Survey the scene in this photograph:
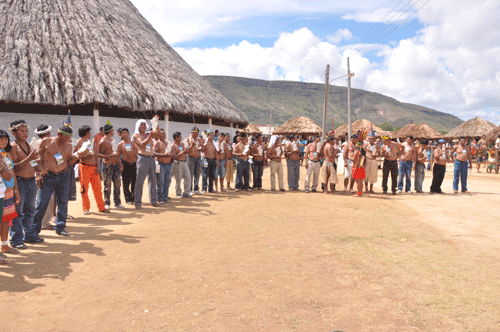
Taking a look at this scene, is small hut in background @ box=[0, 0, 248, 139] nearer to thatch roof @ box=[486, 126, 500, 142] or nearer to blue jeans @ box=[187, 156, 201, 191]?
blue jeans @ box=[187, 156, 201, 191]

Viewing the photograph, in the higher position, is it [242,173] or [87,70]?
[87,70]

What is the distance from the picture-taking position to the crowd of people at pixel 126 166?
189 inches

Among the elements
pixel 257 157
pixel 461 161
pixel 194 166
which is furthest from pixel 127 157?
pixel 461 161

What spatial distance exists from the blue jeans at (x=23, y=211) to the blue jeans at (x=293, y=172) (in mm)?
7715

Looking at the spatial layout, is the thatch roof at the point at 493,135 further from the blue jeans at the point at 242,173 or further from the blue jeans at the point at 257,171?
the blue jeans at the point at 242,173

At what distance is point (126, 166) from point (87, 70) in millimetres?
7401

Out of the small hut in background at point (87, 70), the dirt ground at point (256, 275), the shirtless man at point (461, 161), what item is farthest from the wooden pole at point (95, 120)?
the shirtless man at point (461, 161)

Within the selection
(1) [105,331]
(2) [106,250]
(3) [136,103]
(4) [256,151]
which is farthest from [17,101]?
(1) [105,331]

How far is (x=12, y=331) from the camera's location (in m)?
2.75

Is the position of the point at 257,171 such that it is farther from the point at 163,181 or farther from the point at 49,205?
the point at 49,205

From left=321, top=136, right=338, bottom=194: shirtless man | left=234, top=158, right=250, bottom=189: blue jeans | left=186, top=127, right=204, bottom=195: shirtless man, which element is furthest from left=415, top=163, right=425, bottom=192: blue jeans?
left=186, top=127, right=204, bottom=195: shirtless man

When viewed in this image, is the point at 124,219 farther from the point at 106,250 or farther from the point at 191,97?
the point at 191,97

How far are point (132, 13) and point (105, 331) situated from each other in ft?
72.3

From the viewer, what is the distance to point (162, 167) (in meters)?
8.59
